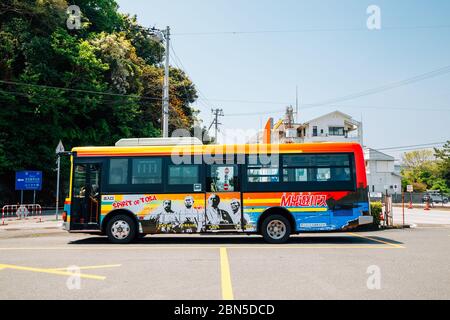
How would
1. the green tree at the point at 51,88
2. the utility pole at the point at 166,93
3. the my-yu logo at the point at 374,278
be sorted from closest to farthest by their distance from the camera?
the my-yu logo at the point at 374,278 < the utility pole at the point at 166,93 < the green tree at the point at 51,88

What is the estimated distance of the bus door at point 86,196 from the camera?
1204 centimetres

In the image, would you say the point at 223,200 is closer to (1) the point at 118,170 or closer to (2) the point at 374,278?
(1) the point at 118,170

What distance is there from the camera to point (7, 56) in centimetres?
2552

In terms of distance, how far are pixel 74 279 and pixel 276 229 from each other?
6764 mm

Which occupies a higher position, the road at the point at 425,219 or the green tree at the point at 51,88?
the green tree at the point at 51,88

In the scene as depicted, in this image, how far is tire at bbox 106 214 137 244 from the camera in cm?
1198

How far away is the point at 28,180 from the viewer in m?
24.7

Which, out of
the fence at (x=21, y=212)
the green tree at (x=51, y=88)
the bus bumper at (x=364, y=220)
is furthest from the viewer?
the green tree at (x=51, y=88)

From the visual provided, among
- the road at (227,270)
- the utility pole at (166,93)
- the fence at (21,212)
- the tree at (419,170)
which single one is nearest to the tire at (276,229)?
the road at (227,270)

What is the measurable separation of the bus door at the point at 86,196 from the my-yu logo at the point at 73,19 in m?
21.4

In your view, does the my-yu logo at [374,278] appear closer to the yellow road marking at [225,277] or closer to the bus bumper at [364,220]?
the yellow road marking at [225,277]

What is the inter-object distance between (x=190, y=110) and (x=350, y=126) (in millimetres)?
26823
